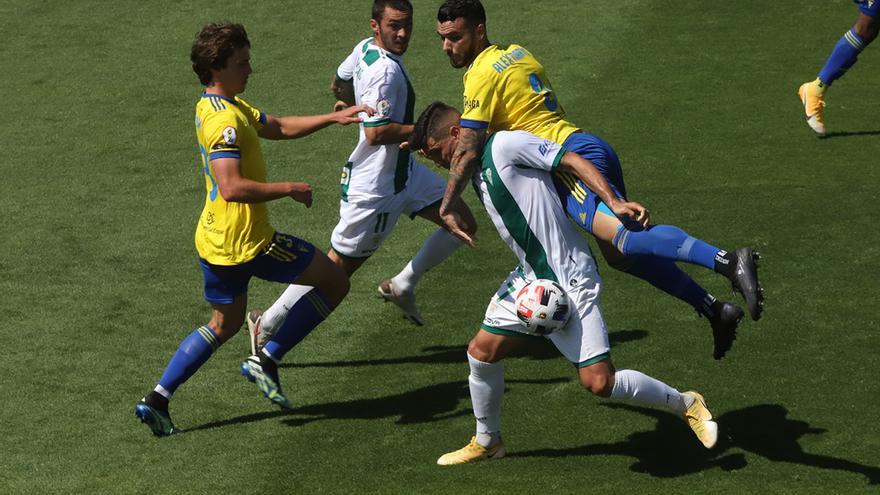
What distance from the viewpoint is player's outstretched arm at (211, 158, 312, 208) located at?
A: 7941 millimetres

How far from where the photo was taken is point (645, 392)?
7621 mm

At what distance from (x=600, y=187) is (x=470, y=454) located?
5.90 feet

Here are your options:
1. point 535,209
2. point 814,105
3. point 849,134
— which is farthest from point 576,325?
point 849,134

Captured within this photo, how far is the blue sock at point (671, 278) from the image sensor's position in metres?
8.37

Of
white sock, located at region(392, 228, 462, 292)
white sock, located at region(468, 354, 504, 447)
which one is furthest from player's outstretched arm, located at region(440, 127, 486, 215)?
white sock, located at region(392, 228, 462, 292)

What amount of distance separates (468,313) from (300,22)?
7804 mm

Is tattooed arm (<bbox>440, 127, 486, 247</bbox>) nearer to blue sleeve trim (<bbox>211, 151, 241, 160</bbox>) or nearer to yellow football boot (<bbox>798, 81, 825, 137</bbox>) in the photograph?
blue sleeve trim (<bbox>211, 151, 241, 160</bbox>)

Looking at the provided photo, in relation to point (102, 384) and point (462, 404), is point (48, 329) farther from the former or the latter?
point (462, 404)

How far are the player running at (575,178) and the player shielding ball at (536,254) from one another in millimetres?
201

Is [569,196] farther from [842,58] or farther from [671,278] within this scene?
[842,58]

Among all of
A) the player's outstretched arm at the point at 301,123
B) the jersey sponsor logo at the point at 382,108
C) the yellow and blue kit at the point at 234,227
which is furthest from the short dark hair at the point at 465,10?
the yellow and blue kit at the point at 234,227

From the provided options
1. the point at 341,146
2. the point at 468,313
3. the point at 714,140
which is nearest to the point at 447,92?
the point at 341,146

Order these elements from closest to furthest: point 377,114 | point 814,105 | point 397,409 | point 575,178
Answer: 1. point 575,178
2. point 397,409
3. point 377,114
4. point 814,105

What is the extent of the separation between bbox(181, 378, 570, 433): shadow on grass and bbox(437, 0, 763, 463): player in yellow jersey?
2.87 feet
